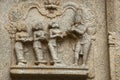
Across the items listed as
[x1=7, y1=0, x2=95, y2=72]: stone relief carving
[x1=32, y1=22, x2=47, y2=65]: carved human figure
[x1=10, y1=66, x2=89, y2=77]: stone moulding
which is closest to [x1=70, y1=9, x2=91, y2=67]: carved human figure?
[x1=7, y1=0, x2=95, y2=72]: stone relief carving

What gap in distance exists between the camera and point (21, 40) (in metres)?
4.88

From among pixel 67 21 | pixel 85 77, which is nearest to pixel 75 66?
pixel 85 77

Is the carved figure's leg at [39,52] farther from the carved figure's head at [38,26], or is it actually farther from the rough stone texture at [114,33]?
the rough stone texture at [114,33]

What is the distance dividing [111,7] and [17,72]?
1.25 meters

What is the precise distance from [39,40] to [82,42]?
18.6 inches

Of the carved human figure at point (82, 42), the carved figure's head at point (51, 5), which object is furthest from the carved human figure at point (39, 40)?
the carved human figure at point (82, 42)

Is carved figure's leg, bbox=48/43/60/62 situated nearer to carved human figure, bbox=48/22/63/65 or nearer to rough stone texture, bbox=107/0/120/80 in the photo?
carved human figure, bbox=48/22/63/65

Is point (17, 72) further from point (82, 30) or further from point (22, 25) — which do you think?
point (82, 30)

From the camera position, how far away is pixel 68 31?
4.93 metres

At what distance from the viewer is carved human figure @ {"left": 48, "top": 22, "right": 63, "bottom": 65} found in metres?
4.83

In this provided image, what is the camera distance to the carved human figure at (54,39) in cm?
483

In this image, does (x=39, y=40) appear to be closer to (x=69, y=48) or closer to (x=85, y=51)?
(x=69, y=48)

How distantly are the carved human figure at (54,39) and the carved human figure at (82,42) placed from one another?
169 millimetres

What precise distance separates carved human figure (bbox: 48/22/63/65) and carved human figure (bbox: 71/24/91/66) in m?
0.17
